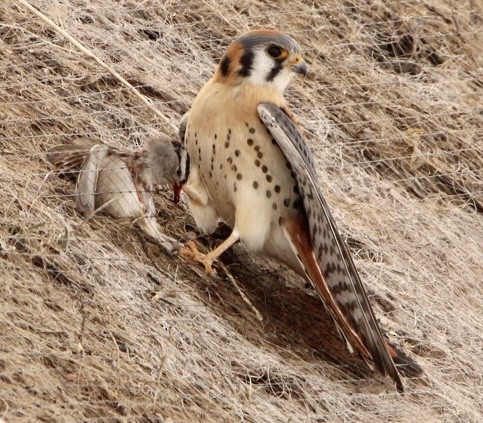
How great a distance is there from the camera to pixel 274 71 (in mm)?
5348

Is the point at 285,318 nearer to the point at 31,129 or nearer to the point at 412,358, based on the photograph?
the point at 412,358

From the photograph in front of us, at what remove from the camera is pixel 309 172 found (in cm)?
498

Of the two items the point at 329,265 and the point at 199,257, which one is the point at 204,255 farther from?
the point at 329,265

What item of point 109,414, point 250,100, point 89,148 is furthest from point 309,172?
point 109,414

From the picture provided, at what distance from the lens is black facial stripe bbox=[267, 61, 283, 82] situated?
5.34 meters

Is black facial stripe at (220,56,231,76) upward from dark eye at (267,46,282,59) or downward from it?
downward

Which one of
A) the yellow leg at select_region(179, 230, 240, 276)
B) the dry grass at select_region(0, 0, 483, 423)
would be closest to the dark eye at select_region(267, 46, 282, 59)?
the dry grass at select_region(0, 0, 483, 423)

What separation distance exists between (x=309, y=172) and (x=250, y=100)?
16.3 inches

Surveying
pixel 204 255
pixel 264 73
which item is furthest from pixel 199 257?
pixel 264 73

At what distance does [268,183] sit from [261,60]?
1.69 ft

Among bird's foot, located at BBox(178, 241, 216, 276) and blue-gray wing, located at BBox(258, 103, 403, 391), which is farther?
bird's foot, located at BBox(178, 241, 216, 276)

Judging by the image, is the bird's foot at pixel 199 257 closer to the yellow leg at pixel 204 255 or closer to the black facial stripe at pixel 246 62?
the yellow leg at pixel 204 255

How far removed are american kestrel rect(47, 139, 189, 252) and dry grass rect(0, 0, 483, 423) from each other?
0.08 m

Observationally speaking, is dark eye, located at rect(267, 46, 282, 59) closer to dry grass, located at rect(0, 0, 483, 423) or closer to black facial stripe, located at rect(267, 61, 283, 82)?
black facial stripe, located at rect(267, 61, 283, 82)
